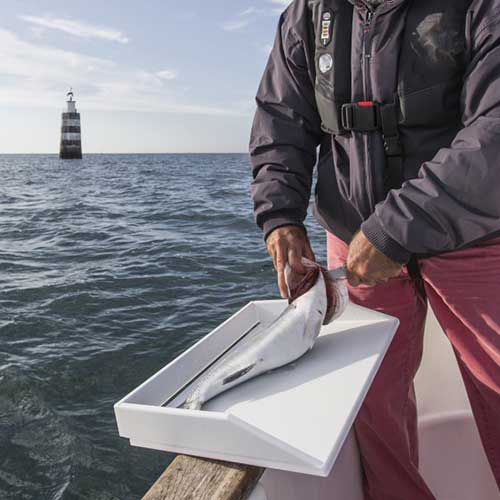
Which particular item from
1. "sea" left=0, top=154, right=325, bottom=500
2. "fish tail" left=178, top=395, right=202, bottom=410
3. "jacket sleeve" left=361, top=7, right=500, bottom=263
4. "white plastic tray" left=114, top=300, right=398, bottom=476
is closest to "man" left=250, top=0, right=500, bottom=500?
"jacket sleeve" left=361, top=7, right=500, bottom=263

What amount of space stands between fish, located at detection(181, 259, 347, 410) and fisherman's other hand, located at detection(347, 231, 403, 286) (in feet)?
0.24

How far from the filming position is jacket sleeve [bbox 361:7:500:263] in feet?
5.59

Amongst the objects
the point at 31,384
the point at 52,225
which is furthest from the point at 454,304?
the point at 52,225

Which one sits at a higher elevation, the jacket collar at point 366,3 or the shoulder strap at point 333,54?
the jacket collar at point 366,3

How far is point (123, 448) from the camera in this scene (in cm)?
413

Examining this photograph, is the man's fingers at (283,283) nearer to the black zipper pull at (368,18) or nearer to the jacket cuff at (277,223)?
the jacket cuff at (277,223)

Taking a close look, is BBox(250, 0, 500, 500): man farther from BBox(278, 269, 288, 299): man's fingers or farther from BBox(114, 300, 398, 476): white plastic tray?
BBox(114, 300, 398, 476): white plastic tray

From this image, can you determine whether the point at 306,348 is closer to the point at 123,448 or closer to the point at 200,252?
the point at 123,448

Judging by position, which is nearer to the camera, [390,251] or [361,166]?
[390,251]

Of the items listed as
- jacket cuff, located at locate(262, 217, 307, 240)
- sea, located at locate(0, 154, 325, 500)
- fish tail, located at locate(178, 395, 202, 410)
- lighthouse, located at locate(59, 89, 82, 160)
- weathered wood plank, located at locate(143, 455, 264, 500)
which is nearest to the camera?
weathered wood plank, located at locate(143, 455, 264, 500)

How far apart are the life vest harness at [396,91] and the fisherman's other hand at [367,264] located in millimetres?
295

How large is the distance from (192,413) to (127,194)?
22660 millimetres

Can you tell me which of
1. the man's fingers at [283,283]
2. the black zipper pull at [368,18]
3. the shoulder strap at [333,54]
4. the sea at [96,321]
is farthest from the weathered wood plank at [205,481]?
the sea at [96,321]

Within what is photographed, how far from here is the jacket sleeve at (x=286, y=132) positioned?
226 cm
